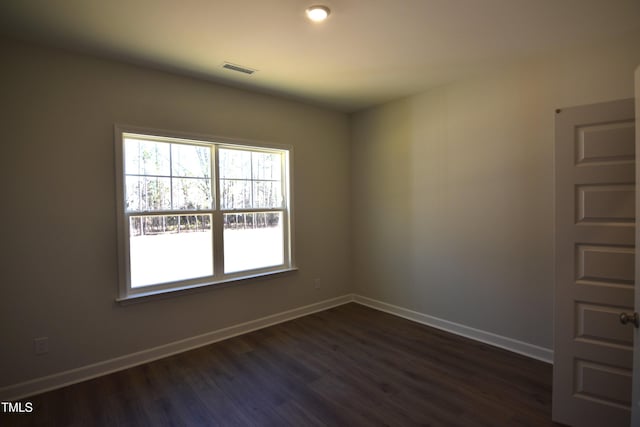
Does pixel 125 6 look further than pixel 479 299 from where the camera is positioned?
No

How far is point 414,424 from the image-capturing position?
205cm

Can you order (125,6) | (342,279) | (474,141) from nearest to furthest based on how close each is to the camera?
(125,6) → (474,141) → (342,279)

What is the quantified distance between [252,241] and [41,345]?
1.99m

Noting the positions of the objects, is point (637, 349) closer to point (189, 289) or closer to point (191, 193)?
point (189, 289)

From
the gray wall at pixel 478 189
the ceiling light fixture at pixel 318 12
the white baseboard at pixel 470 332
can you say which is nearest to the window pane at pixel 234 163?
the gray wall at pixel 478 189

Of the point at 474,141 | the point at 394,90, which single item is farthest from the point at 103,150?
the point at 474,141

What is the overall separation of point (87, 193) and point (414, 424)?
301cm

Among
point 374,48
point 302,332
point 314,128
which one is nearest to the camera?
point 374,48

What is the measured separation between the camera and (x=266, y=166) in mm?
3828

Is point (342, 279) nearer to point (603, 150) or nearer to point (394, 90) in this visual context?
point (394, 90)

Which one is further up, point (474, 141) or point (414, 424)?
point (474, 141)

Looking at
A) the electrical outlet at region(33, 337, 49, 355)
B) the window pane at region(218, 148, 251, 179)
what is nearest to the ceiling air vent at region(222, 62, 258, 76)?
the window pane at region(218, 148, 251, 179)

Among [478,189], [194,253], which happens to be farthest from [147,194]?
[478,189]

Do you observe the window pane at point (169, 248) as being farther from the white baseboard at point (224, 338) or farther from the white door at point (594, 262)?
the white door at point (594, 262)
